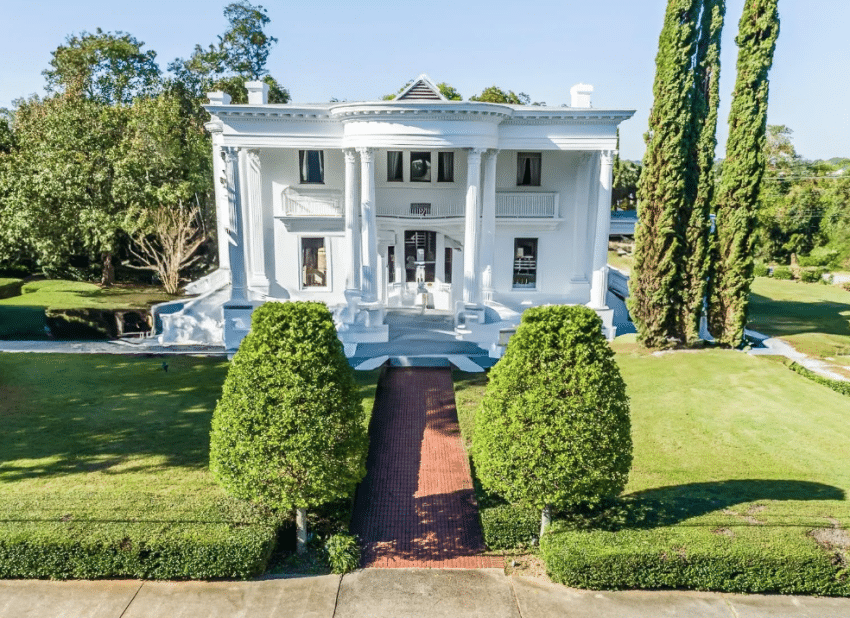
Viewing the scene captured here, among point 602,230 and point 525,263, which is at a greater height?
point 602,230

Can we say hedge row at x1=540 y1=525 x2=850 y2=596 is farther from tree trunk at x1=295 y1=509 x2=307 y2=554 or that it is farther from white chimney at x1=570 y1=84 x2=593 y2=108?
white chimney at x1=570 y1=84 x2=593 y2=108

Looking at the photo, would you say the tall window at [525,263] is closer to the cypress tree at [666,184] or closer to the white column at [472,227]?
the white column at [472,227]

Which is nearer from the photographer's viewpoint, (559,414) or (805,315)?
(559,414)

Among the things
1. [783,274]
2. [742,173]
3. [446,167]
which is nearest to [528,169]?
[446,167]

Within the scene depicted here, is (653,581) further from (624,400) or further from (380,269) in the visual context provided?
(380,269)

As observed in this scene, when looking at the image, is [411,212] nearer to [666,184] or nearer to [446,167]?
[446,167]
